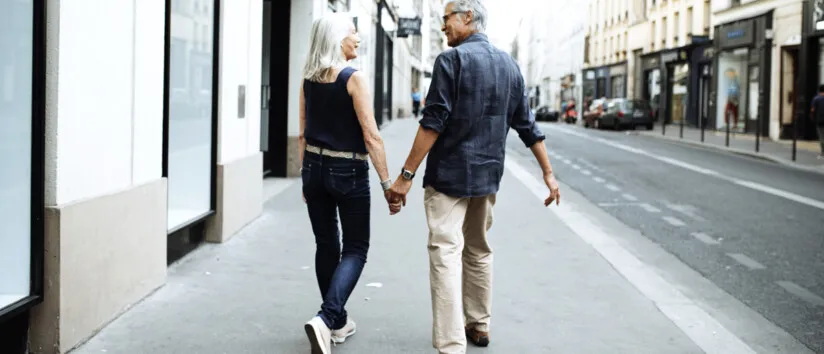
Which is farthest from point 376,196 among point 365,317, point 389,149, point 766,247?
point 389,149

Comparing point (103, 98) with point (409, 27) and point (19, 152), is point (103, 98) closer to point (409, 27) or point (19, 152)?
point (19, 152)

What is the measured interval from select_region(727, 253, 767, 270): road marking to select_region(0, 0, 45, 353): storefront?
5385 millimetres

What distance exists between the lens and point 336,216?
489 centimetres

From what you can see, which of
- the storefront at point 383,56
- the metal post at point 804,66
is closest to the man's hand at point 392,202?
the storefront at point 383,56

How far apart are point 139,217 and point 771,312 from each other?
387 cm

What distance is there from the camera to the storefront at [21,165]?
427 cm

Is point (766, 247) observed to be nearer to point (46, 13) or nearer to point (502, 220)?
point (502, 220)

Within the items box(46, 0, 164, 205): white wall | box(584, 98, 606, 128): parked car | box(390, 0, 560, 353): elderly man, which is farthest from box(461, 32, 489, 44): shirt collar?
box(584, 98, 606, 128): parked car

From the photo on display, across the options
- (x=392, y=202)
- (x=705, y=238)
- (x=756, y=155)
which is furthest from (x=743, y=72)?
(x=392, y=202)

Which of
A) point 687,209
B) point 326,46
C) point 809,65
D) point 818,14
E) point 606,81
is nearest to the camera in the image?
point 326,46

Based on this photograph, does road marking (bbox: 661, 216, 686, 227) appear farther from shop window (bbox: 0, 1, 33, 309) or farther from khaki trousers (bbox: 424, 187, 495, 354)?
shop window (bbox: 0, 1, 33, 309)

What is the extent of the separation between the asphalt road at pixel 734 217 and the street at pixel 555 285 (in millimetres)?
28

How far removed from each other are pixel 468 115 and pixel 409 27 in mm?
29224

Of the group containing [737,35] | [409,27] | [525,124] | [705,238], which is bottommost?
[705,238]
